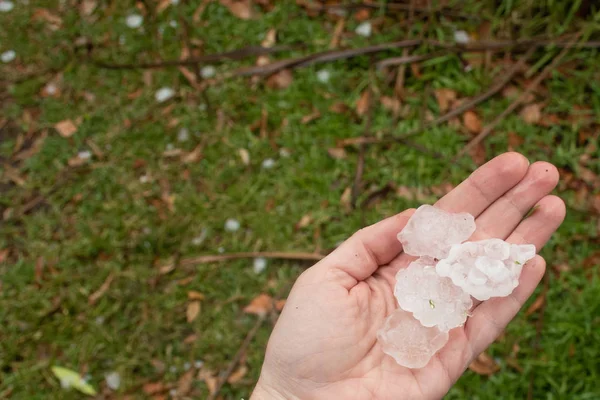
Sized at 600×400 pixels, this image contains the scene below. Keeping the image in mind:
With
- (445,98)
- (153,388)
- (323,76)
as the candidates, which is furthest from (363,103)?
(153,388)

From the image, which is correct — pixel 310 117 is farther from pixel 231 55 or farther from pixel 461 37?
pixel 461 37

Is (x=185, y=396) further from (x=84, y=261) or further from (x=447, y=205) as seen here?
(x=447, y=205)

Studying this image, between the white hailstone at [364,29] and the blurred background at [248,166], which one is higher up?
the white hailstone at [364,29]

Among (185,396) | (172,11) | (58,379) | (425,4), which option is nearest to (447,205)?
(185,396)

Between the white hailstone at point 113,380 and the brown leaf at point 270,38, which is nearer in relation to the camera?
the white hailstone at point 113,380

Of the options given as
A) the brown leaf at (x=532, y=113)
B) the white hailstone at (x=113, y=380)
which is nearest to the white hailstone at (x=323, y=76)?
the brown leaf at (x=532, y=113)

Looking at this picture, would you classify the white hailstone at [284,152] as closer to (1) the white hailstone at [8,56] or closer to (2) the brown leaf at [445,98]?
(2) the brown leaf at [445,98]

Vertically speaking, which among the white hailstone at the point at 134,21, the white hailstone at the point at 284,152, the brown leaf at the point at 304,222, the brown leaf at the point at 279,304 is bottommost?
the brown leaf at the point at 279,304
